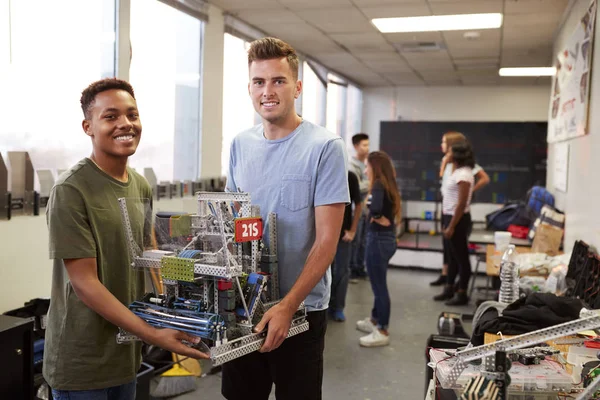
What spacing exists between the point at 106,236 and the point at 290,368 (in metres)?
0.65

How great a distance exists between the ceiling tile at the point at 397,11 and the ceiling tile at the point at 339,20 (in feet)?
0.38

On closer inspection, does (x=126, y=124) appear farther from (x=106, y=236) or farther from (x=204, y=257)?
(x=204, y=257)

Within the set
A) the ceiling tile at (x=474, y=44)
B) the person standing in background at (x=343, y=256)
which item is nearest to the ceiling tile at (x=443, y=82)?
the ceiling tile at (x=474, y=44)

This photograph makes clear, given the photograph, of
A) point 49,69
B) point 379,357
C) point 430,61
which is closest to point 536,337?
point 49,69

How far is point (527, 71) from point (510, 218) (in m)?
3.02

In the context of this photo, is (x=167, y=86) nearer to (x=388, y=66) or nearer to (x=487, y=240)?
(x=487, y=240)

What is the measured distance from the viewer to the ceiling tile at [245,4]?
15.2 ft

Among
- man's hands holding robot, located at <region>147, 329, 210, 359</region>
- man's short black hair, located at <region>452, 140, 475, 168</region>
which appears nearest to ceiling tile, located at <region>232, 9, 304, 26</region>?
man's short black hair, located at <region>452, 140, 475, 168</region>

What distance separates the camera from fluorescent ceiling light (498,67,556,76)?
314 inches

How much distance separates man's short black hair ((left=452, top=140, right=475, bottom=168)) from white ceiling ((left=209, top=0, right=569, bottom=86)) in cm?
123

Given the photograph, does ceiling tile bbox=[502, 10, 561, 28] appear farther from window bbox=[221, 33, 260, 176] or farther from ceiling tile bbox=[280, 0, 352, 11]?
window bbox=[221, 33, 260, 176]

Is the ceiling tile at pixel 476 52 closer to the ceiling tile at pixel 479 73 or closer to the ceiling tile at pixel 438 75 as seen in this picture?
the ceiling tile at pixel 479 73

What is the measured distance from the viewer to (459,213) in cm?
536

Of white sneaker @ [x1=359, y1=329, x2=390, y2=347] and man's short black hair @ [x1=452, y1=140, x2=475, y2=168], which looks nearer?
white sneaker @ [x1=359, y1=329, x2=390, y2=347]
